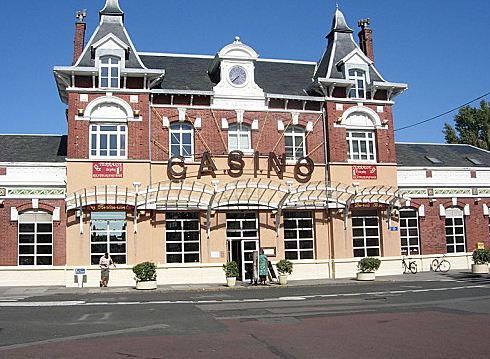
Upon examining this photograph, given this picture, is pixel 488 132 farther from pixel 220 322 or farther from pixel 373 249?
pixel 220 322

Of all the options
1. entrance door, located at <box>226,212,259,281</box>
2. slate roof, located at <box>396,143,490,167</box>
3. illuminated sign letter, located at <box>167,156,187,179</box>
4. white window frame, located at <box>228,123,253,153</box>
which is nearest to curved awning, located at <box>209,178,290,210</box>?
entrance door, located at <box>226,212,259,281</box>

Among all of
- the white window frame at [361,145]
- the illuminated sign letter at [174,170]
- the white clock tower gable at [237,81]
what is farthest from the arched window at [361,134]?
the illuminated sign letter at [174,170]

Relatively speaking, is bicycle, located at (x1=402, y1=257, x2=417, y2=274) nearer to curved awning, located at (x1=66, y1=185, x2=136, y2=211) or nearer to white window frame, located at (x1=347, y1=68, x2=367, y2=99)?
white window frame, located at (x1=347, y1=68, x2=367, y2=99)

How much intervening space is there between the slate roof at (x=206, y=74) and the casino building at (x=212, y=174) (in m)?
0.11

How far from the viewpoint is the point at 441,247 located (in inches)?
1267

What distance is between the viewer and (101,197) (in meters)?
26.3

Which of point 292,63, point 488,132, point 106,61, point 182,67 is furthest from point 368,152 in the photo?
point 488,132

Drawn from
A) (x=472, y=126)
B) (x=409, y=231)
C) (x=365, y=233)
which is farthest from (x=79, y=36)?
(x=472, y=126)

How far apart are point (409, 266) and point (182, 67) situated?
52.0 ft

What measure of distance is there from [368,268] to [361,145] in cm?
686

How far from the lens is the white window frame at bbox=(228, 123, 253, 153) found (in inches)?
1141

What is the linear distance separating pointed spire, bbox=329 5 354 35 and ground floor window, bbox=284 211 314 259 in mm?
10856

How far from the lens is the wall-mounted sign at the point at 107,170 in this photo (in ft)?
88.0

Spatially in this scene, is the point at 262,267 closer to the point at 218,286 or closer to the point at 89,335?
the point at 218,286
